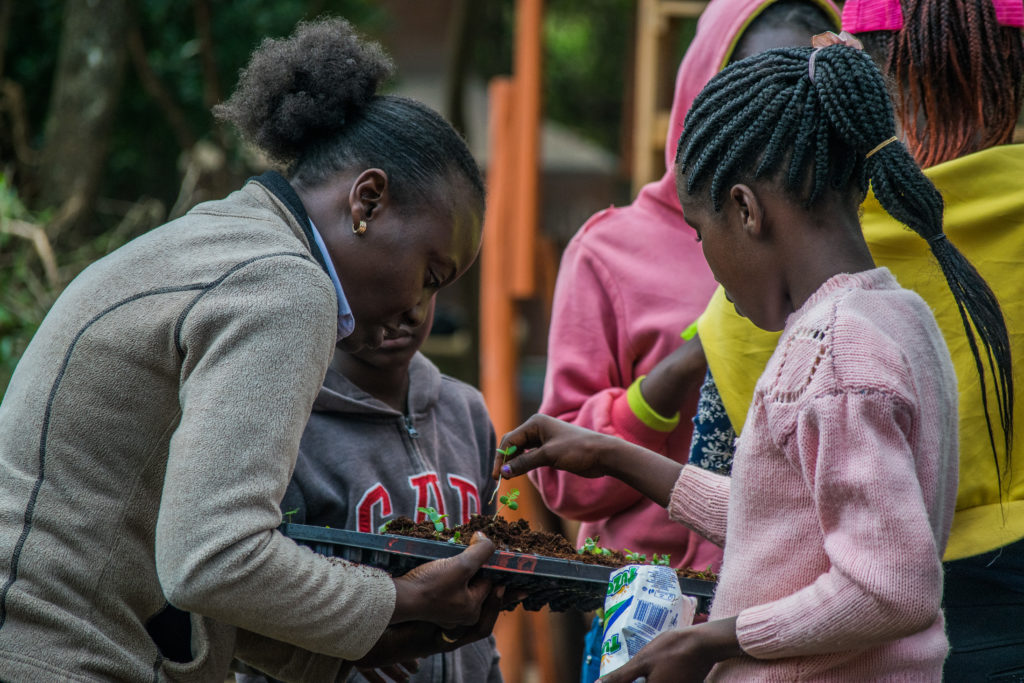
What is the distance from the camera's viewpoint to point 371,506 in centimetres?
262

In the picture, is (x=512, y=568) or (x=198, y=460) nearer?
(x=198, y=460)

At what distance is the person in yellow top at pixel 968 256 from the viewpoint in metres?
2.15

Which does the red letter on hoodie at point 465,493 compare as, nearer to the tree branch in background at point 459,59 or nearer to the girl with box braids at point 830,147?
the girl with box braids at point 830,147

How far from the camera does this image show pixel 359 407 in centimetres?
274

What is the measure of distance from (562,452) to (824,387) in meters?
0.90

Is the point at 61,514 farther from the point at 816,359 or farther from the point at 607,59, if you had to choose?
the point at 607,59

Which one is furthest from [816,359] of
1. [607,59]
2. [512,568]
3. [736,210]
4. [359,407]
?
[607,59]

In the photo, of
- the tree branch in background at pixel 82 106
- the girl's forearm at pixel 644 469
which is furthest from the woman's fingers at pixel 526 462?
the tree branch in background at pixel 82 106

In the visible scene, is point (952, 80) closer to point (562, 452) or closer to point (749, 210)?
point (749, 210)

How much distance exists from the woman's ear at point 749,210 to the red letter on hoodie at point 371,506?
Answer: 44.4 inches

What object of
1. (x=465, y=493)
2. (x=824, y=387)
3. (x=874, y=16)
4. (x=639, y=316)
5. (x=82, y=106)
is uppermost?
(x=874, y=16)

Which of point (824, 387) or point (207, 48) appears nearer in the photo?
point (824, 387)

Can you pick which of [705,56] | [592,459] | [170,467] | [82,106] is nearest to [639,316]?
[592,459]

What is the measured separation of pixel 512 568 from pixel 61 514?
2.77ft
